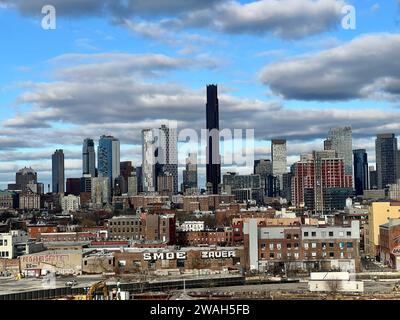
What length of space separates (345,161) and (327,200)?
423cm

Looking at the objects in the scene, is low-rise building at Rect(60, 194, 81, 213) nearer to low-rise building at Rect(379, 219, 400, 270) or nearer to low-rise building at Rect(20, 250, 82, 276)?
low-rise building at Rect(20, 250, 82, 276)

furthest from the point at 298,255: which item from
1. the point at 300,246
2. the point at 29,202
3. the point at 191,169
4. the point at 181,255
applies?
the point at 29,202

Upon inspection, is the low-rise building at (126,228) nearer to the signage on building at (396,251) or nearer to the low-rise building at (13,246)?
the low-rise building at (13,246)

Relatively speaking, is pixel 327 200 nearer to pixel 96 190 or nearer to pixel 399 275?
pixel 96 190

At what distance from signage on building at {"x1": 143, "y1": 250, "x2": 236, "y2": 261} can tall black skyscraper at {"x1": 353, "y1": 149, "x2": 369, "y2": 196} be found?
9795 millimetres

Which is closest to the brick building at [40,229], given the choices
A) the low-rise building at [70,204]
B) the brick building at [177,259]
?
the low-rise building at [70,204]

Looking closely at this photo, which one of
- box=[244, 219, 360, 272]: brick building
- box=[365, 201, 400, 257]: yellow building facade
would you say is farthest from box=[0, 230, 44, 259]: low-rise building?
box=[365, 201, 400, 257]: yellow building facade

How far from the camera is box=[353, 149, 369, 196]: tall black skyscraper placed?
2039 centimetres

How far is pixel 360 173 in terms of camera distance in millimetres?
23281

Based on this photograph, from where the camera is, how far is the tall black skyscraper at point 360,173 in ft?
66.9

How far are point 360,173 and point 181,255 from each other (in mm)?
13395

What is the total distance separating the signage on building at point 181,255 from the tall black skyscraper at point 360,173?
979 cm
